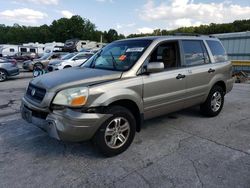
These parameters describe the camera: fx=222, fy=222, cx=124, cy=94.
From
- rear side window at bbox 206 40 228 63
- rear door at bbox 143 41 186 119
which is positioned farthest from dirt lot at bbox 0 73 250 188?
rear side window at bbox 206 40 228 63

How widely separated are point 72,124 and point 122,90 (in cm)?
88

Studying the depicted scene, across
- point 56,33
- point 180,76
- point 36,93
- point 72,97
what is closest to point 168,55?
point 180,76

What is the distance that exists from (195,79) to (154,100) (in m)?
1.22

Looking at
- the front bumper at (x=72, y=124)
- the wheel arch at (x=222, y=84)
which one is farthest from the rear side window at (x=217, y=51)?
the front bumper at (x=72, y=124)

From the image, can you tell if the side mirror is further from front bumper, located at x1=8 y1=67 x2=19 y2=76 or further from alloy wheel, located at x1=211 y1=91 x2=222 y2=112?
front bumper, located at x1=8 y1=67 x2=19 y2=76

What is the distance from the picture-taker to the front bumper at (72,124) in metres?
2.95

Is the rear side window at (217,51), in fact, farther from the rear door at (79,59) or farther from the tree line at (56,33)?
the tree line at (56,33)

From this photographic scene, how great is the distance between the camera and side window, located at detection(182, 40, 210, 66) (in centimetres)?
445

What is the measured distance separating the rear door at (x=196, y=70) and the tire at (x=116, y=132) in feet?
5.23

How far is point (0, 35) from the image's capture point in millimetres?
96625

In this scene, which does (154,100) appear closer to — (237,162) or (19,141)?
(237,162)

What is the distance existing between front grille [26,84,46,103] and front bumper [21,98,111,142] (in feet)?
1.10

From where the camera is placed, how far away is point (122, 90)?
131 inches

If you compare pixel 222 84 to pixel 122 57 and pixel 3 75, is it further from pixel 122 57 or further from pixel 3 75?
pixel 3 75
